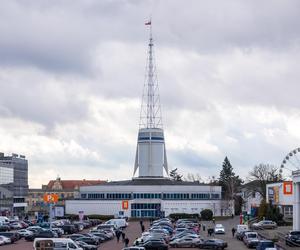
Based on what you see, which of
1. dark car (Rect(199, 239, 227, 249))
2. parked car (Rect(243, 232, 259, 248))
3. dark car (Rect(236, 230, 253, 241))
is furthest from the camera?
dark car (Rect(236, 230, 253, 241))

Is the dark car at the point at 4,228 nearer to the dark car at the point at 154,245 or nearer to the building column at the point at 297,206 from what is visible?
the dark car at the point at 154,245

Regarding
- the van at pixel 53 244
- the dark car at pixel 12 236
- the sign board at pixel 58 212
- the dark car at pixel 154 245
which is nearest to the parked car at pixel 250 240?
the dark car at pixel 154 245

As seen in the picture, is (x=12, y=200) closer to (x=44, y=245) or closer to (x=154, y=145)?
(x=154, y=145)

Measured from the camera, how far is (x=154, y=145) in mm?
127562

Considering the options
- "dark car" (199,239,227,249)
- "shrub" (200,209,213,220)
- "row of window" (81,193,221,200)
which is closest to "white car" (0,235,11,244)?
"dark car" (199,239,227,249)

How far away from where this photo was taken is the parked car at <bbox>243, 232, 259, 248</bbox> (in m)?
57.8

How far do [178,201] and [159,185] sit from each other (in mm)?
4820

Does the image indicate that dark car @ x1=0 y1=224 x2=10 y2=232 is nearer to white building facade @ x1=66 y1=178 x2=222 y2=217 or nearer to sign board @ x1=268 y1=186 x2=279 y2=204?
sign board @ x1=268 y1=186 x2=279 y2=204

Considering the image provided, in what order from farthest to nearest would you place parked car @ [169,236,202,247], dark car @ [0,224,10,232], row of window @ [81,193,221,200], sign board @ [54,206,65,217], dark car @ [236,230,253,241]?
row of window @ [81,193,221,200] < sign board @ [54,206,65,217] < dark car @ [0,224,10,232] < dark car @ [236,230,253,241] < parked car @ [169,236,202,247]

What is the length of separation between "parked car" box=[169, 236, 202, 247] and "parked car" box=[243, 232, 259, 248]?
168 inches

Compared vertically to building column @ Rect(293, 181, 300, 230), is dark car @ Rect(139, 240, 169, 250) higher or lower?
lower

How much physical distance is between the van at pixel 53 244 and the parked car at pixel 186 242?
12.4 metres

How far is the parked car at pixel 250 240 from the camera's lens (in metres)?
57.8

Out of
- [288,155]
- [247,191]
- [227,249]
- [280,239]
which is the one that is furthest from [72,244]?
[247,191]
